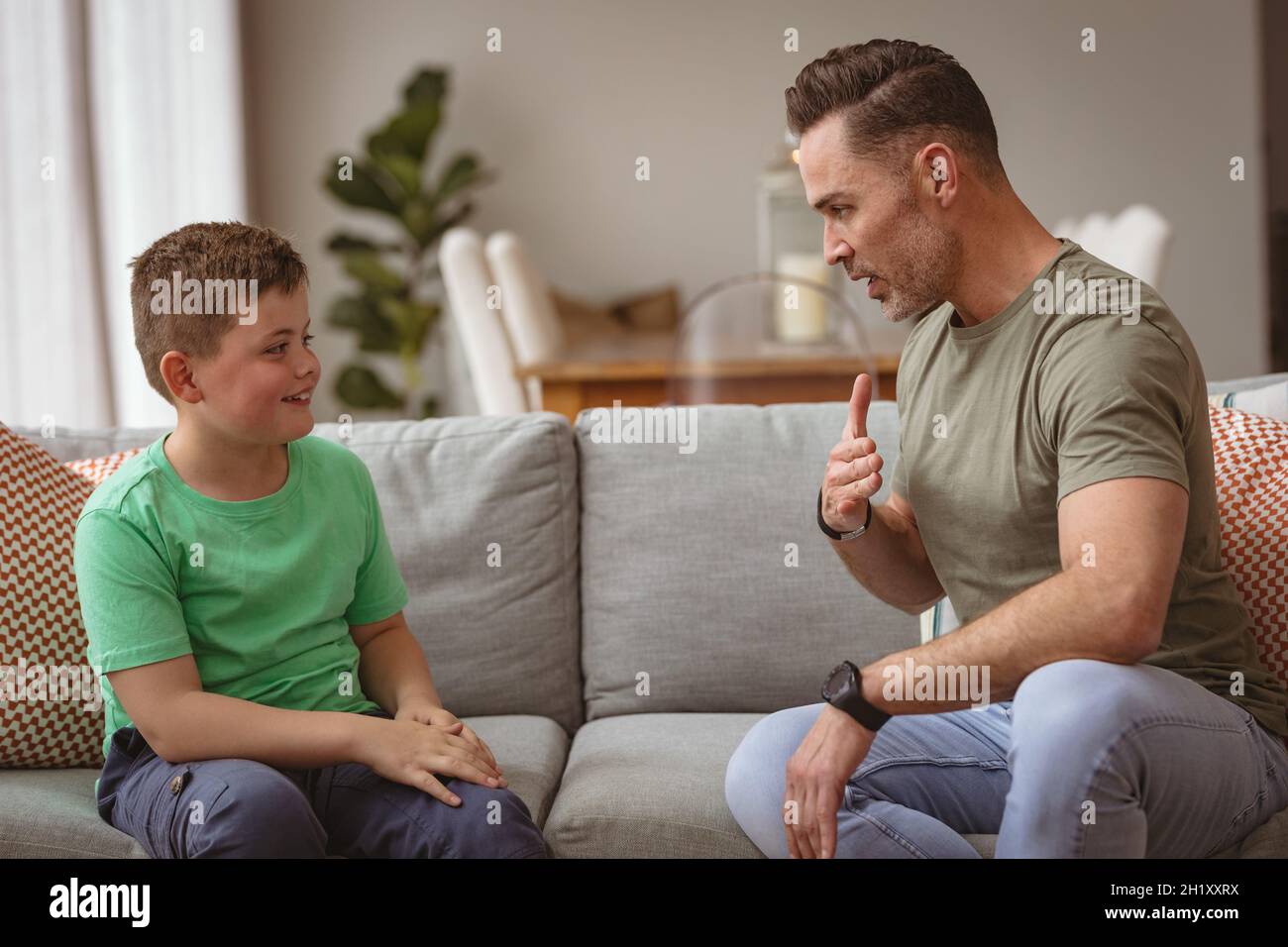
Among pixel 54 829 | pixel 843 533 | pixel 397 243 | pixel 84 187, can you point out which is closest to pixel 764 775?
pixel 843 533

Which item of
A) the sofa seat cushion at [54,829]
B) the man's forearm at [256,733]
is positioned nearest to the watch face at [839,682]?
the man's forearm at [256,733]

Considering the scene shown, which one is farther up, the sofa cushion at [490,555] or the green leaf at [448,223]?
the green leaf at [448,223]

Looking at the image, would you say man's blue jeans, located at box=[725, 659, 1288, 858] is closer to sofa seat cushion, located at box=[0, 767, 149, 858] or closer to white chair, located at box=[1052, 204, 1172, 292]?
sofa seat cushion, located at box=[0, 767, 149, 858]

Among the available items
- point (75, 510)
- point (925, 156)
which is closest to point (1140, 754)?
point (925, 156)

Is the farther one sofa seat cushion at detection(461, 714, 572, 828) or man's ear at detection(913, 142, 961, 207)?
sofa seat cushion at detection(461, 714, 572, 828)

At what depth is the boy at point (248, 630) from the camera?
3.95 ft

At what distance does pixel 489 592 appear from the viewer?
169 cm

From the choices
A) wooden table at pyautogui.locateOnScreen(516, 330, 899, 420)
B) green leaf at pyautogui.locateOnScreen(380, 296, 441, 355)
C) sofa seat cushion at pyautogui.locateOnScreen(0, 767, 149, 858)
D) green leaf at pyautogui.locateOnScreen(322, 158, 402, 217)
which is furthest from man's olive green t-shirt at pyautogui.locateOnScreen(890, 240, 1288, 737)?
green leaf at pyautogui.locateOnScreen(322, 158, 402, 217)

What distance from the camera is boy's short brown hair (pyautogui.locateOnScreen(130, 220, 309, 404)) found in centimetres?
130

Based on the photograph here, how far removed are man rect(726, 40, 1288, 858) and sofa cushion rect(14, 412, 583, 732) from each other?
0.48 m

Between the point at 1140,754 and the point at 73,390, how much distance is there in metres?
3.01

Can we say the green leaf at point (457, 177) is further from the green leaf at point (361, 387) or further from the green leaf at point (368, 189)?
the green leaf at point (361, 387)

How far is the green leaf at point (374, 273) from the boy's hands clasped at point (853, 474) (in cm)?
389
